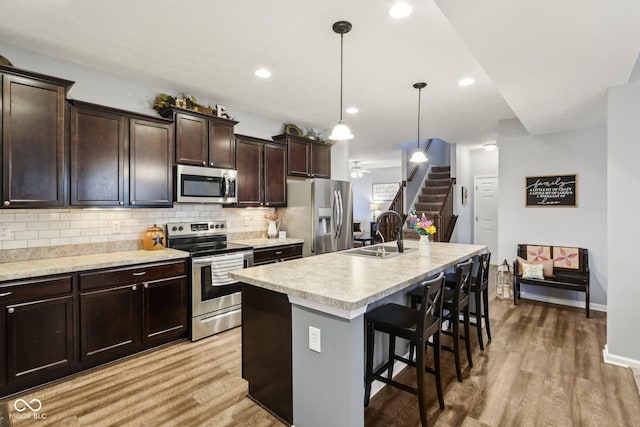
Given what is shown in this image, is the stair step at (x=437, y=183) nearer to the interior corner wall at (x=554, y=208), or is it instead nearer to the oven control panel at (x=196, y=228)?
the interior corner wall at (x=554, y=208)

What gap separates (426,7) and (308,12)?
31.9 inches

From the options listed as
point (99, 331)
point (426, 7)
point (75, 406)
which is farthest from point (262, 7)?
A: point (75, 406)

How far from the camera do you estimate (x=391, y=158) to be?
916 cm

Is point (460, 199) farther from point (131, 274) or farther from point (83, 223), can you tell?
point (83, 223)

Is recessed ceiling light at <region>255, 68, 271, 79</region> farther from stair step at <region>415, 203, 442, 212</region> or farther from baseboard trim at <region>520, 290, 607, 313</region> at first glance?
stair step at <region>415, 203, 442, 212</region>

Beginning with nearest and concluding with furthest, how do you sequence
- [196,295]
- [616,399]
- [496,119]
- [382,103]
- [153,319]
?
[616,399] < [153,319] < [196,295] < [382,103] < [496,119]

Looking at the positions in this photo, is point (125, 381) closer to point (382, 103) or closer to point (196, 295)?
point (196, 295)

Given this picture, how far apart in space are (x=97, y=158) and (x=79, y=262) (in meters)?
0.97

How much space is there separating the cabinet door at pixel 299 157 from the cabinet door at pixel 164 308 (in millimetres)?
2358

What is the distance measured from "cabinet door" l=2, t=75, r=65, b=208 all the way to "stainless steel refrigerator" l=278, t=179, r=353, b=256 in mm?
2719

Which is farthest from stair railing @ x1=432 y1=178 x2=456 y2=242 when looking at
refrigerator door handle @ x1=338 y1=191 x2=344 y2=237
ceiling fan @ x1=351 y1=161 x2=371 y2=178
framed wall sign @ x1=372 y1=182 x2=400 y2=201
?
framed wall sign @ x1=372 y1=182 x2=400 y2=201

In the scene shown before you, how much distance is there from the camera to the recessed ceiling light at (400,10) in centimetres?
210

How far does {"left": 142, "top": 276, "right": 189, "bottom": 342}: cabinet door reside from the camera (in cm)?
305

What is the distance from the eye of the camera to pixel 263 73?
10.9 ft
